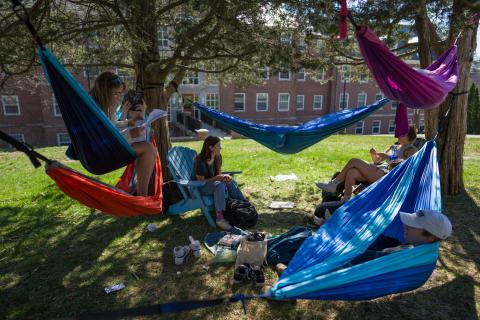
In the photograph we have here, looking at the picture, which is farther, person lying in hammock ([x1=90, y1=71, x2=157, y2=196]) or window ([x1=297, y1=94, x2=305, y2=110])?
window ([x1=297, y1=94, x2=305, y2=110])

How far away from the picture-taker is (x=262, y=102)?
58.9 feet

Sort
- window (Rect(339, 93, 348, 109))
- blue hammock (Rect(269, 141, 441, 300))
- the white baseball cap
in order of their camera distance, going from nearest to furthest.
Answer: blue hammock (Rect(269, 141, 441, 300)) → the white baseball cap → window (Rect(339, 93, 348, 109))

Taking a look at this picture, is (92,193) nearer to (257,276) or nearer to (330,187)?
(257,276)

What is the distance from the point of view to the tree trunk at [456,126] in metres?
3.68

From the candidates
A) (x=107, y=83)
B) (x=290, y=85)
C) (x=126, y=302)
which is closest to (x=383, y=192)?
(x=126, y=302)

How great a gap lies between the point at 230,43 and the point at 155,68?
0.92m

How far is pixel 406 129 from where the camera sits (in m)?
3.52

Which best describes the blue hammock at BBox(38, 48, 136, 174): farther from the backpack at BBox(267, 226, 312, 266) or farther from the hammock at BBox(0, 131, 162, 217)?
the backpack at BBox(267, 226, 312, 266)

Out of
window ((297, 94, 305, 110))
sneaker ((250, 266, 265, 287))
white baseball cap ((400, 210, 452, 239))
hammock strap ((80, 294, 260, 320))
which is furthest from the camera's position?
window ((297, 94, 305, 110))

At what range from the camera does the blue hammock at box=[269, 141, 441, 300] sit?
1.62m

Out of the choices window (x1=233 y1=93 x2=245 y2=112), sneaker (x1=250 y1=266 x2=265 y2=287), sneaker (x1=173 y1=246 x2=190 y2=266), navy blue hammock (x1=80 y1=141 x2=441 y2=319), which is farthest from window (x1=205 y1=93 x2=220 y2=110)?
navy blue hammock (x1=80 y1=141 x2=441 y2=319)

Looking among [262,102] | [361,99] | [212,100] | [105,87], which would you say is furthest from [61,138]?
[361,99]

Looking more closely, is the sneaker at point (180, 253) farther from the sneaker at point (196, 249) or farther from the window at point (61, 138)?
the window at point (61, 138)

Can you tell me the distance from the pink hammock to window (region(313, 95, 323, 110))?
16.8 m
